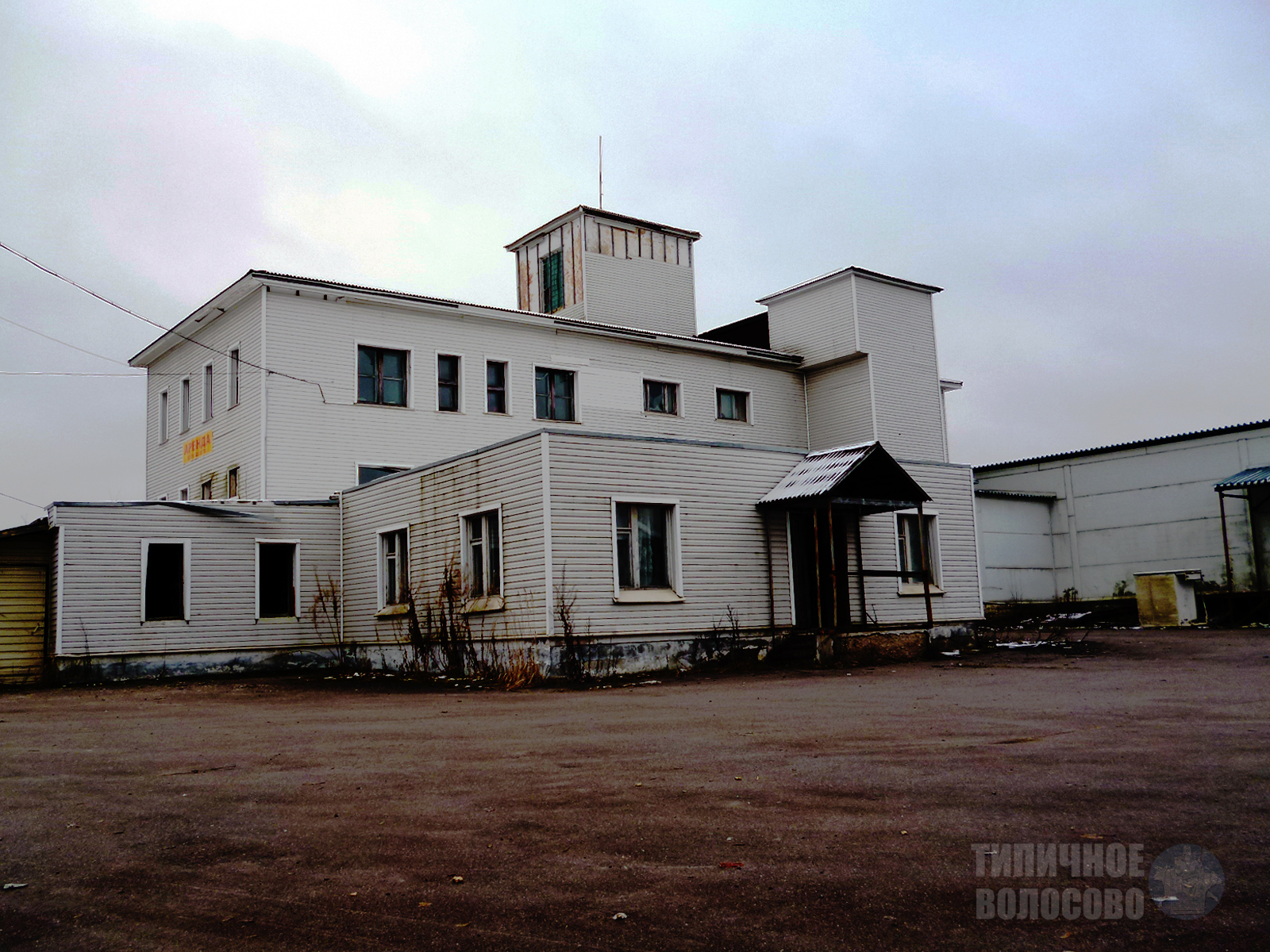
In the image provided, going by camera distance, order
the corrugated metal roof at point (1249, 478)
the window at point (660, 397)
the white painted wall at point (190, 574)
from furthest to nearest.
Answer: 1. the window at point (660, 397)
2. the corrugated metal roof at point (1249, 478)
3. the white painted wall at point (190, 574)

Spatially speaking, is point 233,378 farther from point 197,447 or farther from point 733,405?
point 733,405

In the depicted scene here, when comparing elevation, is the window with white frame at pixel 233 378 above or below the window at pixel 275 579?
above

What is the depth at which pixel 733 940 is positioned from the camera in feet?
12.3

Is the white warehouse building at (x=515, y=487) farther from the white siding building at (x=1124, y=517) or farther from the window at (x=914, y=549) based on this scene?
the white siding building at (x=1124, y=517)

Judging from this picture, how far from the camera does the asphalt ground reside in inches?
155

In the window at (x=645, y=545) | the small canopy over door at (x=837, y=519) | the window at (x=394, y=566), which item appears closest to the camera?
the window at (x=645, y=545)

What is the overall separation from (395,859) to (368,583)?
16.5 m

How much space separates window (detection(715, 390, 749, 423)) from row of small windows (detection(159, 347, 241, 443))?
12243 millimetres

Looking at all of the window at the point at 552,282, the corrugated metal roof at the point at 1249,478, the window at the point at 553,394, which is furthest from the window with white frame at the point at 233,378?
the corrugated metal roof at the point at 1249,478

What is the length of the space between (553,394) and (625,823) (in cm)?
2143

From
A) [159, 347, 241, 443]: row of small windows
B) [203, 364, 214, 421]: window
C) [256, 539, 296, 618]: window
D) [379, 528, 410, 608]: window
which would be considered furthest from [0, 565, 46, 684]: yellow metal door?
[203, 364, 214, 421]: window

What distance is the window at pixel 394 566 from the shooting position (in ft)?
64.7

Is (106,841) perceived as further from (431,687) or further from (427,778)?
(431,687)

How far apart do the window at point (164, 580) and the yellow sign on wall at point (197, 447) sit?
5528 mm
